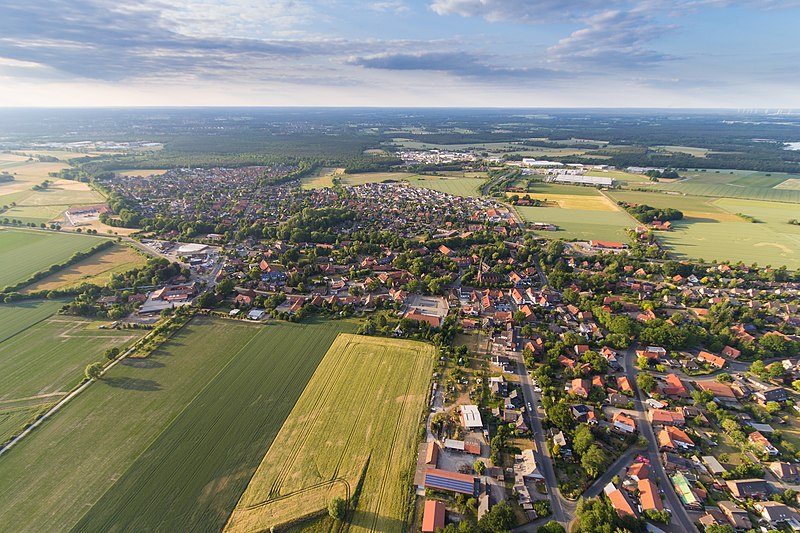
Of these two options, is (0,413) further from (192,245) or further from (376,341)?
(192,245)

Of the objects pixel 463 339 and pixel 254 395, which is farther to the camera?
pixel 463 339

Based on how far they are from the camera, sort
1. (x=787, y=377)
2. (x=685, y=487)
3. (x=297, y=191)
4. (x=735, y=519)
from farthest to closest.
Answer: (x=297, y=191) → (x=787, y=377) → (x=685, y=487) → (x=735, y=519)

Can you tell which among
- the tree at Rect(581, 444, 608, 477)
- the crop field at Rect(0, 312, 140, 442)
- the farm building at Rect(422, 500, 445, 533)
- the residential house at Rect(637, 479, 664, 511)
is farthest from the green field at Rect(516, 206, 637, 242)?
the crop field at Rect(0, 312, 140, 442)

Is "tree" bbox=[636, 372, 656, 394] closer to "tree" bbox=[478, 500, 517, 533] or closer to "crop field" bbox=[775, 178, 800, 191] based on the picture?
"tree" bbox=[478, 500, 517, 533]

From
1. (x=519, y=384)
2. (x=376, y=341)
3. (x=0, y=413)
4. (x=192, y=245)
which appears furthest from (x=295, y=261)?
(x=519, y=384)

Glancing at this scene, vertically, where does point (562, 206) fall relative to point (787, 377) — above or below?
above

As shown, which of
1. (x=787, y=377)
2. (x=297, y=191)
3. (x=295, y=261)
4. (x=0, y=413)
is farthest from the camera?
(x=297, y=191)

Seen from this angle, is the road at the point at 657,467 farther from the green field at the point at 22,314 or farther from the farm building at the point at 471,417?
the green field at the point at 22,314
